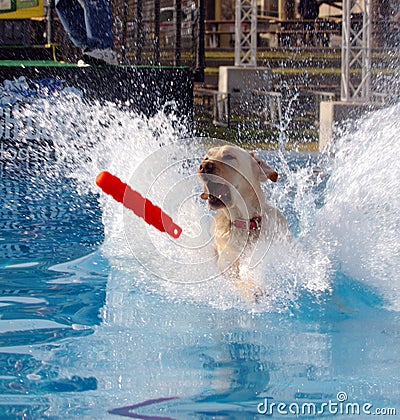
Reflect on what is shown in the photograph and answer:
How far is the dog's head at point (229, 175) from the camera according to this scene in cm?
472

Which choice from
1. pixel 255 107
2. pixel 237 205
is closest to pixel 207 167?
pixel 237 205

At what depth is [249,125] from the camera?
53.6 feet

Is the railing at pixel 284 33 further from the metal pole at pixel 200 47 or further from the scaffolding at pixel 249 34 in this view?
the metal pole at pixel 200 47

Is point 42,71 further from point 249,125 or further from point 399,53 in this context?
point 399,53

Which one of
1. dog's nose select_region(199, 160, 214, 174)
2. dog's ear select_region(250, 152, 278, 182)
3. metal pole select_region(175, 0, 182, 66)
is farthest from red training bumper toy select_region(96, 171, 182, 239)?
metal pole select_region(175, 0, 182, 66)

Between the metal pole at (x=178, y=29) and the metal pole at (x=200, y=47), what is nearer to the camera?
the metal pole at (x=200, y=47)

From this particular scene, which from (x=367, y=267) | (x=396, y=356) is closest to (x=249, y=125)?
(x=367, y=267)

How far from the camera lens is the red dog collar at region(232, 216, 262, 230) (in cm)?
500

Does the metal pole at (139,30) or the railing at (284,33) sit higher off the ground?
the railing at (284,33)

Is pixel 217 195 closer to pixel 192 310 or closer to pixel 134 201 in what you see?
pixel 134 201

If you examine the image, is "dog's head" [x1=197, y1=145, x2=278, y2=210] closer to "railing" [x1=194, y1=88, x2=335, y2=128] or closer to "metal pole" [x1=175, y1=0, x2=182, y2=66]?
"metal pole" [x1=175, y1=0, x2=182, y2=66]

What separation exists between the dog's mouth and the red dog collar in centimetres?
15

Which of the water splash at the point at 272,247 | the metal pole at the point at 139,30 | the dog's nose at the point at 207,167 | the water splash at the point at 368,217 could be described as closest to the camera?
the dog's nose at the point at 207,167

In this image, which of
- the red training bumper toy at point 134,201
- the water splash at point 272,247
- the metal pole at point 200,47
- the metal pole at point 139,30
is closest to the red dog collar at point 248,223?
the water splash at point 272,247
